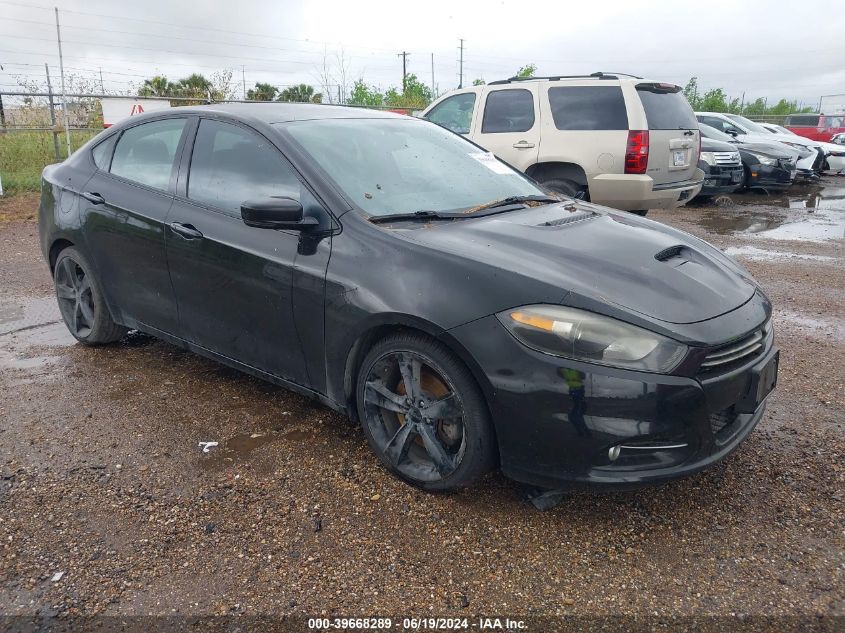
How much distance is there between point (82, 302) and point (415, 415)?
2.92 m

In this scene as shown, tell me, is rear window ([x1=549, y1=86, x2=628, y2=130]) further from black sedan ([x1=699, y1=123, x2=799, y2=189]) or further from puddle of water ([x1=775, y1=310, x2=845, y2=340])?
black sedan ([x1=699, y1=123, x2=799, y2=189])

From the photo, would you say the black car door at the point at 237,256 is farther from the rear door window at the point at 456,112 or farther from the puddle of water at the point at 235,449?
the rear door window at the point at 456,112

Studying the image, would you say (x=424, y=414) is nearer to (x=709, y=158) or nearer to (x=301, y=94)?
(x=709, y=158)

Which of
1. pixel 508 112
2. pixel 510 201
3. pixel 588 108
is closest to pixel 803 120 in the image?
pixel 588 108

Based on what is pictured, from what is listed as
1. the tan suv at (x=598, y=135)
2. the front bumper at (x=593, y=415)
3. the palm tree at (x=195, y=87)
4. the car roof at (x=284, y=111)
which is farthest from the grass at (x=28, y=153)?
the front bumper at (x=593, y=415)

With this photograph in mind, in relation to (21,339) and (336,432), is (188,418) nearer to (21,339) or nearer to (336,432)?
(336,432)

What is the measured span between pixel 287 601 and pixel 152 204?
7.98ft

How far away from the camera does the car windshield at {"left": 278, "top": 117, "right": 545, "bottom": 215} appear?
324cm

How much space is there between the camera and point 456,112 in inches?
352

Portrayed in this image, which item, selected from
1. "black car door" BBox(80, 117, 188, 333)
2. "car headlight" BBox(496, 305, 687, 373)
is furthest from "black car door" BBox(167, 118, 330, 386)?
"car headlight" BBox(496, 305, 687, 373)

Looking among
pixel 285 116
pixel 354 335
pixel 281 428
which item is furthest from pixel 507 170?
pixel 281 428

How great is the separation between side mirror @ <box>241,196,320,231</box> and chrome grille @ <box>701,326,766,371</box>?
1.73 m

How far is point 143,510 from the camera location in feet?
9.30

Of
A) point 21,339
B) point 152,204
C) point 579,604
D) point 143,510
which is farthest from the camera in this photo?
point 21,339
